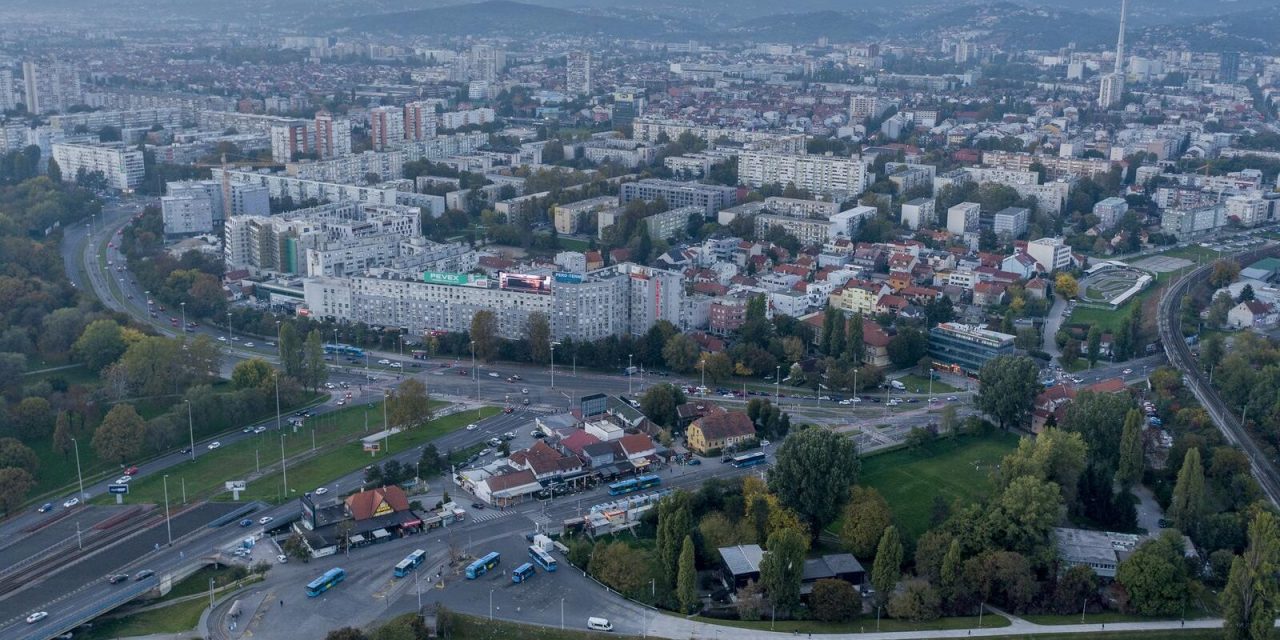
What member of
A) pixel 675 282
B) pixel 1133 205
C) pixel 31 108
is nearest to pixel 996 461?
pixel 675 282

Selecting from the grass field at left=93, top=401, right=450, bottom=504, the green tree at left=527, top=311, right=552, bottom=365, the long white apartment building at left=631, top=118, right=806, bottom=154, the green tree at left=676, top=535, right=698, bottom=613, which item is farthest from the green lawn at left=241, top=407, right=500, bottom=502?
the long white apartment building at left=631, top=118, right=806, bottom=154

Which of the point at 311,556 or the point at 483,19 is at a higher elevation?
the point at 483,19

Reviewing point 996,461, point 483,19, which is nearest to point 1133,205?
point 996,461

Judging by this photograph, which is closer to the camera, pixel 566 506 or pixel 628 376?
pixel 566 506

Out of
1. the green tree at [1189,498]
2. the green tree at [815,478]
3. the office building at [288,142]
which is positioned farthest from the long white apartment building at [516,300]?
the office building at [288,142]

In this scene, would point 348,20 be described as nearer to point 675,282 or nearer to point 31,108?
point 31,108

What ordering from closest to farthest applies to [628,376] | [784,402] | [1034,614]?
[1034,614], [784,402], [628,376]

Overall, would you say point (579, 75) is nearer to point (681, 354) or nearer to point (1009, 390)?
point (681, 354)

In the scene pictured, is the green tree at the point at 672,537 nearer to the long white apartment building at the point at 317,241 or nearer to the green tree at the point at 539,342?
the green tree at the point at 539,342

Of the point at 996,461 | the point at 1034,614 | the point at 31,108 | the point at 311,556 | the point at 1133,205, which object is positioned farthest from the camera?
the point at 31,108
